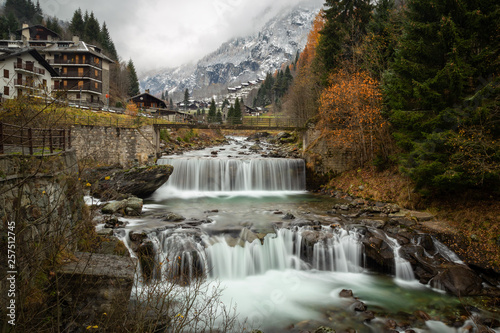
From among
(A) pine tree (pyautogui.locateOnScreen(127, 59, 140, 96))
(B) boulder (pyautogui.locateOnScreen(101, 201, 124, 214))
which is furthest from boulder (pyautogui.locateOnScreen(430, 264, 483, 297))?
(A) pine tree (pyautogui.locateOnScreen(127, 59, 140, 96))

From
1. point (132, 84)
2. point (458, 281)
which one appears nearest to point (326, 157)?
point (458, 281)

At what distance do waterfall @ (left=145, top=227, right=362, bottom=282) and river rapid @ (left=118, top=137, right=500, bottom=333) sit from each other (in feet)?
0.14

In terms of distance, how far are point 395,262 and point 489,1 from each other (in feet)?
42.0

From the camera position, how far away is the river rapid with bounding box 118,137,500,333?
897 cm

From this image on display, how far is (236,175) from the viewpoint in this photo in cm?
2648

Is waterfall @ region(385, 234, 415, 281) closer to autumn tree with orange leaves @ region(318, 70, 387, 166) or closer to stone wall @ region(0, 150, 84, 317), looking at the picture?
autumn tree with orange leaves @ region(318, 70, 387, 166)

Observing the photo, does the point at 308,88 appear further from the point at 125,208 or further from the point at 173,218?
the point at 125,208

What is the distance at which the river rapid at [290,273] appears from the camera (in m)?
8.97

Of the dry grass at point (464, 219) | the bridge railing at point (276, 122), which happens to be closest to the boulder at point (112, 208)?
the dry grass at point (464, 219)

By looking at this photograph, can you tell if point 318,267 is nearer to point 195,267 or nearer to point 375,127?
point 195,267

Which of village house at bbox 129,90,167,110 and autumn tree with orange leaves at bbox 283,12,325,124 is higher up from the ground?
village house at bbox 129,90,167,110

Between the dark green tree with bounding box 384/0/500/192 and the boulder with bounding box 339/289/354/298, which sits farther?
the dark green tree with bounding box 384/0/500/192

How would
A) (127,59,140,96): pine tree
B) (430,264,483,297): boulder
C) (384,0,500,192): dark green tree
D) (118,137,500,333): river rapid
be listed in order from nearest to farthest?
(118,137,500,333): river rapid
(430,264,483,297): boulder
(384,0,500,192): dark green tree
(127,59,140,96): pine tree

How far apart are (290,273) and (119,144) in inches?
905
